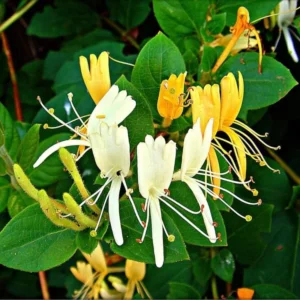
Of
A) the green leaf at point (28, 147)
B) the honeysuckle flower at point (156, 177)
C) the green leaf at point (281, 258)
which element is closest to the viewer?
the honeysuckle flower at point (156, 177)

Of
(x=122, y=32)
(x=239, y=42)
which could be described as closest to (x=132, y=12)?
(x=122, y=32)

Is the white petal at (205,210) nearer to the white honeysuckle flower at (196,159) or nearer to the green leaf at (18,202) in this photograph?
the white honeysuckle flower at (196,159)

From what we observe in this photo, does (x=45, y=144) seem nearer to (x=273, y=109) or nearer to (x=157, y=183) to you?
(x=157, y=183)

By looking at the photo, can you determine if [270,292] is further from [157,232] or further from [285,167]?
[157,232]

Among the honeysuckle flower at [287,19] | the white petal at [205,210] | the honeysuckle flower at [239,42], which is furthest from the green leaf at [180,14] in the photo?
the white petal at [205,210]

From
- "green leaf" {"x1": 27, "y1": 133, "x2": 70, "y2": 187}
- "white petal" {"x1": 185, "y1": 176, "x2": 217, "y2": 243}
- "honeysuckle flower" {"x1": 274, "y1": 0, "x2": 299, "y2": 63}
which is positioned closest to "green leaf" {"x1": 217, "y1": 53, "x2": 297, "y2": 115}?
"honeysuckle flower" {"x1": 274, "y1": 0, "x2": 299, "y2": 63}

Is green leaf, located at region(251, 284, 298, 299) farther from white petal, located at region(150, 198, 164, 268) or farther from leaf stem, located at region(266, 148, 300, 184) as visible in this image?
white petal, located at region(150, 198, 164, 268)
